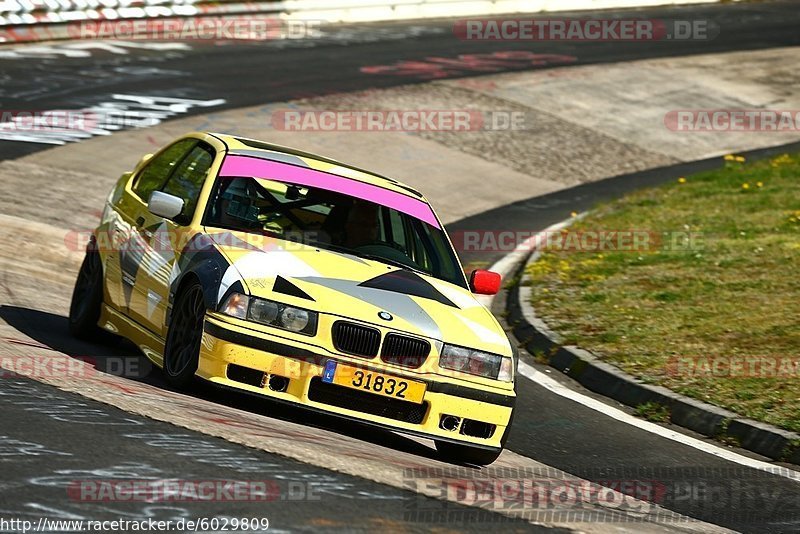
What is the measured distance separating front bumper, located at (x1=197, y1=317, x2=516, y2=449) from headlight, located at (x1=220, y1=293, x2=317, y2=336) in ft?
0.26

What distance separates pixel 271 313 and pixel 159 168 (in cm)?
259

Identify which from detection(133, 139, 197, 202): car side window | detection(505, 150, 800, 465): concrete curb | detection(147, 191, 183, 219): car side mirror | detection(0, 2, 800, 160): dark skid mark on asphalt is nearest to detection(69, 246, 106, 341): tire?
detection(133, 139, 197, 202): car side window

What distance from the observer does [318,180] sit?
874 centimetres

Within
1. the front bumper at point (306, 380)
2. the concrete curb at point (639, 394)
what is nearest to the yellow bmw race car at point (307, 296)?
the front bumper at point (306, 380)

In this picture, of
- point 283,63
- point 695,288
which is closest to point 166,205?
point 695,288

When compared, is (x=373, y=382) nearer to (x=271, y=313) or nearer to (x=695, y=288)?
(x=271, y=313)

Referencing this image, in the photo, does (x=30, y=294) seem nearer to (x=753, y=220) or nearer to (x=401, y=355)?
(x=401, y=355)

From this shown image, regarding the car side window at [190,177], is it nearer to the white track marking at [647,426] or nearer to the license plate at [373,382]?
the license plate at [373,382]

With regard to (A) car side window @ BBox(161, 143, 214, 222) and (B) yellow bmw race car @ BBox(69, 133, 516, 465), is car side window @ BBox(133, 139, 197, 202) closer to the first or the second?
(B) yellow bmw race car @ BBox(69, 133, 516, 465)

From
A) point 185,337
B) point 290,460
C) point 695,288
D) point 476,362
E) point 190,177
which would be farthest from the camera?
point 695,288

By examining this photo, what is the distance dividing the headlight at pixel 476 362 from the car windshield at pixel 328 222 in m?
1.04

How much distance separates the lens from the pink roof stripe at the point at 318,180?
340 inches

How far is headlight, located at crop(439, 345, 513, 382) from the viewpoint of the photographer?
290 inches

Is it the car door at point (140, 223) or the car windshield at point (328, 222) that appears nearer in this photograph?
the car windshield at point (328, 222)
